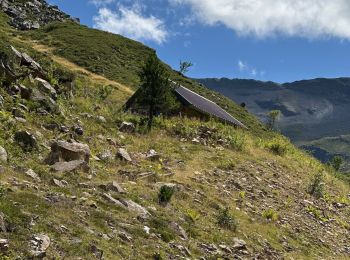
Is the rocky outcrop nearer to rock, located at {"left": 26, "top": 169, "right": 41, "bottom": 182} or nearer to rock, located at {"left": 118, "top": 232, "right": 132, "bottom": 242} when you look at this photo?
rock, located at {"left": 26, "top": 169, "right": 41, "bottom": 182}

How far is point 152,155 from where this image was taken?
2316 centimetres

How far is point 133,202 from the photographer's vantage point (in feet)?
49.4

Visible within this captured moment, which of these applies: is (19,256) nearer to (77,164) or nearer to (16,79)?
(77,164)

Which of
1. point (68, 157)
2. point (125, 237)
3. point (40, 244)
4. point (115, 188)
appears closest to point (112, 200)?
point (115, 188)

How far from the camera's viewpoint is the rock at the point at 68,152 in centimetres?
1723

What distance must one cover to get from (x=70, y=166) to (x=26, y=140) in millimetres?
2191

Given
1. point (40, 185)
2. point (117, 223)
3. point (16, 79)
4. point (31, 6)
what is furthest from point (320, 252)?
point (31, 6)

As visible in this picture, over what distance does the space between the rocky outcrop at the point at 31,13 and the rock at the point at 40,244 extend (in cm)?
9610

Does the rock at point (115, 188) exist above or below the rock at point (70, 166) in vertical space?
below

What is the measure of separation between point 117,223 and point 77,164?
4414 millimetres

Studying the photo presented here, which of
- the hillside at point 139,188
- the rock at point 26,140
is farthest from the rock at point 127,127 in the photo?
the rock at point 26,140

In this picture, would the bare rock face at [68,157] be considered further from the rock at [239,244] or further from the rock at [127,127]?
the rock at [127,127]

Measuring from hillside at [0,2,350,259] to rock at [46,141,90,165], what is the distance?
0.04 meters

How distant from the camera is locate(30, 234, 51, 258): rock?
970cm
